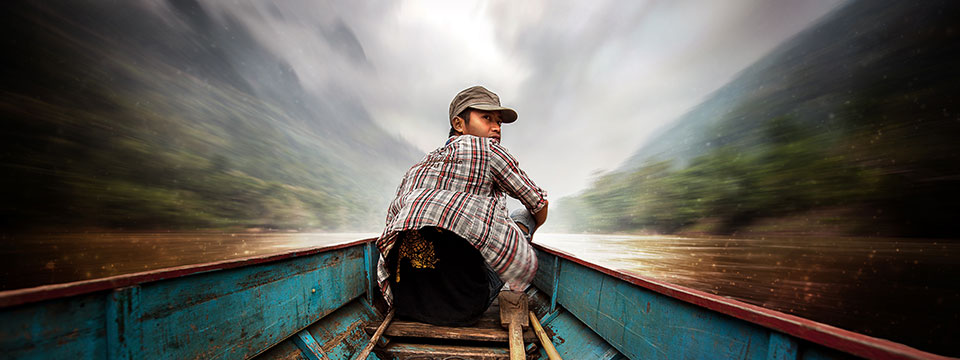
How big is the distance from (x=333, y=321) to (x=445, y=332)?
0.51 metres

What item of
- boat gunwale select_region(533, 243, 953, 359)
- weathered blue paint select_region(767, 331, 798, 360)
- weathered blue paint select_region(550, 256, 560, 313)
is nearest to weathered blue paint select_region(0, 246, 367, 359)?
weathered blue paint select_region(550, 256, 560, 313)

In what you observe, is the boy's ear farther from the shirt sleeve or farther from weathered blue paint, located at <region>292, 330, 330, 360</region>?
weathered blue paint, located at <region>292, 330, 330, 360</region>

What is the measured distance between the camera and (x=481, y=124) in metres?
1.38

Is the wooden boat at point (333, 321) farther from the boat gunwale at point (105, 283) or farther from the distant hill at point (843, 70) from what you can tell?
the distant hill at point (843, 70)

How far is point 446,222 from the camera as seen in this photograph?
98 centimetres

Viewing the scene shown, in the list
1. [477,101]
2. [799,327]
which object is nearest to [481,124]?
[477,101]

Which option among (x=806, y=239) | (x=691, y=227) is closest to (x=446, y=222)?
(x=691, y=227)

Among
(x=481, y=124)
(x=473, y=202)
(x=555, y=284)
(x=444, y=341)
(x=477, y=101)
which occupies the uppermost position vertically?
(x=477, y=101)

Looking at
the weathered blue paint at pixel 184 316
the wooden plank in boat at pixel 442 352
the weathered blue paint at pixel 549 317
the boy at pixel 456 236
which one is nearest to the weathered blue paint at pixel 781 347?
the boy at pixel 456 236

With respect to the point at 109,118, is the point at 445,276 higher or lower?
lower

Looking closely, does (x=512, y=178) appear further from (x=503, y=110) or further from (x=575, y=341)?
(x=575, y=341)

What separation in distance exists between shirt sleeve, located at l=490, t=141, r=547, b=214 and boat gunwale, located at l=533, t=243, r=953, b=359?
484mm

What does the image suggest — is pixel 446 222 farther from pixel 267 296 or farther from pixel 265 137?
pixel 265 137

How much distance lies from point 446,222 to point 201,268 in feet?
2.23
